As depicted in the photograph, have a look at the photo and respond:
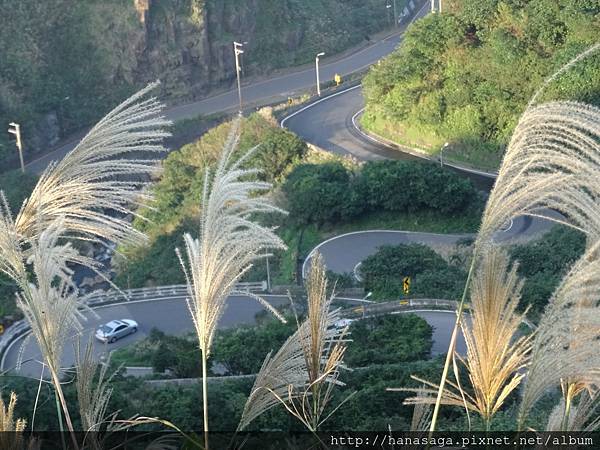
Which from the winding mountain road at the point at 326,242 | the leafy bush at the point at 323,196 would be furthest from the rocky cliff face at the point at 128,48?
the leafy bush at the point at 323,196

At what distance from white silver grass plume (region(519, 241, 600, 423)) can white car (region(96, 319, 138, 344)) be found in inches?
667

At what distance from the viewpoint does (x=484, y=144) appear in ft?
91.6

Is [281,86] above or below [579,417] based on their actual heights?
below

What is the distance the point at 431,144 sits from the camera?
A: 2944cm

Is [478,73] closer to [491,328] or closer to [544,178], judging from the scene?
[544,178]

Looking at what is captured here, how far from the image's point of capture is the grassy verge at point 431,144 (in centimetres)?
2777

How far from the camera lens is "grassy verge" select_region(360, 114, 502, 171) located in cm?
2777

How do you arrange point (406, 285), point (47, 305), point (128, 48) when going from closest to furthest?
point (47, 305) < point (406, 285) < point (128, 48)

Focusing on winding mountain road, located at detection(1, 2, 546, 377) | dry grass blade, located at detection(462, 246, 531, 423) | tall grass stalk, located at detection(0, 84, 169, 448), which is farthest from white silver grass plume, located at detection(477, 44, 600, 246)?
winding mountain road, located at detection(1, 2, 546, 377)

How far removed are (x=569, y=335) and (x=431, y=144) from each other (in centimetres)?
2513

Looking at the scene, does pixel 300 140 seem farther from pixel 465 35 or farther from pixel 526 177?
pixel 526 177

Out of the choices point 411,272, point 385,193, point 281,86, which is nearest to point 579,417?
point 411,272

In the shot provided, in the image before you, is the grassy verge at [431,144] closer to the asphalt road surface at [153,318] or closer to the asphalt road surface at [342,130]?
the asphalt road surface at [342,130]

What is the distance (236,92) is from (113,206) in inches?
1612
